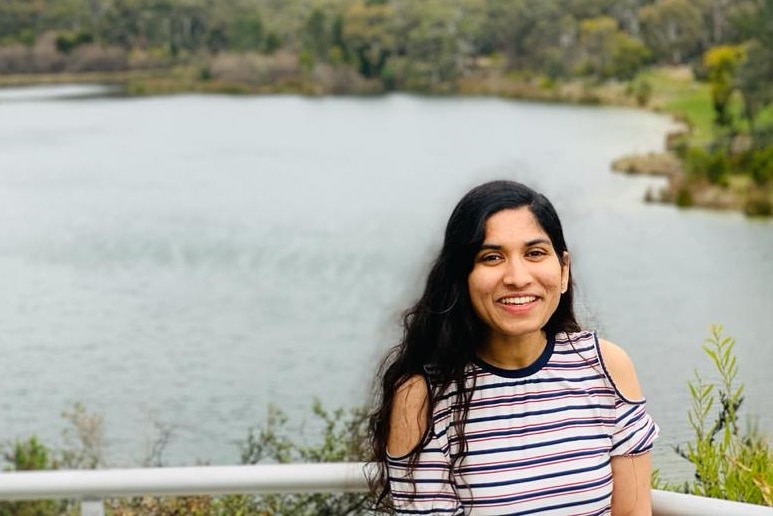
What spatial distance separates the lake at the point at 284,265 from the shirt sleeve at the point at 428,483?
238 mm

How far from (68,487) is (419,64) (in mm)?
38343

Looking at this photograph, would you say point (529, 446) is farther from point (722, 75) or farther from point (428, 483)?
point (722, 75)

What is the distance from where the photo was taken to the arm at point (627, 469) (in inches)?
48.1

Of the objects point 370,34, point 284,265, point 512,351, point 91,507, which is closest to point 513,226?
point 512,351

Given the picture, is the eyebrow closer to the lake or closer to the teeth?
the teeth

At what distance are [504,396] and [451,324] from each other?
0.30ft

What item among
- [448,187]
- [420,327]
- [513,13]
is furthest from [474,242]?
[513,13]

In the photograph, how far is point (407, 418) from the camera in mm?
1199

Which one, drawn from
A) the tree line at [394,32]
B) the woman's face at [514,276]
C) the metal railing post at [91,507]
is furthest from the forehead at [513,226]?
the tree line at [394,32]

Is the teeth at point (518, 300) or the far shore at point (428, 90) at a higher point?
the far shore at point (428, 90)

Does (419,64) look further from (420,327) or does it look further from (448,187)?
(420,327)

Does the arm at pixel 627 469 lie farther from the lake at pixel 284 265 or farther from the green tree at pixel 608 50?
the green tree at pixel 608 50

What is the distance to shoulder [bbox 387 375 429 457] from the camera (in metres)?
1.19

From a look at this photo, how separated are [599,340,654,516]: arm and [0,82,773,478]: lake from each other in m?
0.19
